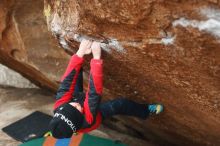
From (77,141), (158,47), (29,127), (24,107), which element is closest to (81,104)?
(77,141)

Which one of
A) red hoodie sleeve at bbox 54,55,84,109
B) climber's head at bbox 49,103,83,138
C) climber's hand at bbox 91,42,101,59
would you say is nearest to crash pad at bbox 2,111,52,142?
red hoodie sleeve at bbox 54,55,84,109

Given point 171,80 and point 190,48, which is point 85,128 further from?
point 190,48

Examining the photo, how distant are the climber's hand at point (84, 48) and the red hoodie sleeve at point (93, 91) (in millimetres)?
109

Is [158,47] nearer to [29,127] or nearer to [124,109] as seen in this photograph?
[124,109]

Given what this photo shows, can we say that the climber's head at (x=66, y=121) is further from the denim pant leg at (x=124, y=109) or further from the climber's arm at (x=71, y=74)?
the denim pant leg at (x=124, y=109)

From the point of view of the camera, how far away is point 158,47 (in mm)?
2645

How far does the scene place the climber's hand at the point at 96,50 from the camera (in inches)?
120

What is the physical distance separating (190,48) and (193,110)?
3.26 ft

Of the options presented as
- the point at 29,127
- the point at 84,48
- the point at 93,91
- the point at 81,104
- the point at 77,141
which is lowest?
the point at 29,127

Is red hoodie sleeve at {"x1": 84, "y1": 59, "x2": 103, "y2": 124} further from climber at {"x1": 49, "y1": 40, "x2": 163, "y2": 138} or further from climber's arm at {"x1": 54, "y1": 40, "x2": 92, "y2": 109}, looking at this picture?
climber's arm at {"x1": 54, "y1": 40, "x2": 92, "y2": 109}

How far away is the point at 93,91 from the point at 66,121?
322 mm

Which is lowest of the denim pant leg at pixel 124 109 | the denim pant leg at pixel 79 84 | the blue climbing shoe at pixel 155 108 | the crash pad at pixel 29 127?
the crash pad at pixel 29 127

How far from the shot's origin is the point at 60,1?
308cm

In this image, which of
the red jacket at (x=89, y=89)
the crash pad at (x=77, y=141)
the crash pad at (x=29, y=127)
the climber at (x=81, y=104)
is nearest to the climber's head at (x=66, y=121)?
the climber at (x=81, y=104)
